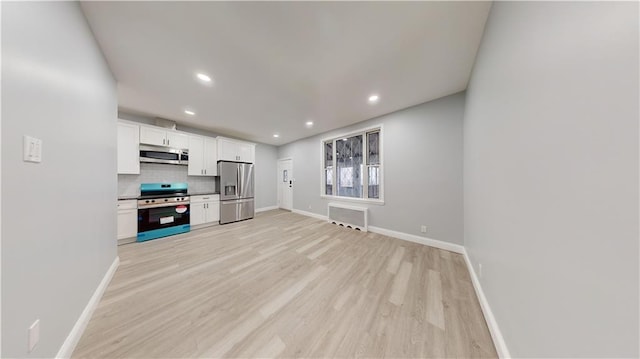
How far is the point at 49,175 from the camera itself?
1.05 m

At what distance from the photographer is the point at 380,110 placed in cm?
335

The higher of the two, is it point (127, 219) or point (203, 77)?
point (203, 77)

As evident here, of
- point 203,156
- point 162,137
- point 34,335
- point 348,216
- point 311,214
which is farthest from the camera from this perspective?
point 311,214

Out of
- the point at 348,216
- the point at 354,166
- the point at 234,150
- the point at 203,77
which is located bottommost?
the point at 348,216

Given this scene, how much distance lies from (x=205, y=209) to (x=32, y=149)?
3543 mm

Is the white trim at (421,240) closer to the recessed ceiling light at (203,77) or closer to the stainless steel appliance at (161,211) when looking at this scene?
the recessed ceiling light at (203,77)

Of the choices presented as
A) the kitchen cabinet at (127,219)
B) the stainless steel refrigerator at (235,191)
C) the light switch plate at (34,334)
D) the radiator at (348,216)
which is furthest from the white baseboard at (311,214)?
the light switch plate at (34,334)

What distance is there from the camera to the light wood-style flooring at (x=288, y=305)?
4.08 ft

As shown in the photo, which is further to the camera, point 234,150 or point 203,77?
point 234,150

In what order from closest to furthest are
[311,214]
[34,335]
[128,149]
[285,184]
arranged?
1. [34,335]
2. [128,149]
3. [311,214]
4. [285,184]

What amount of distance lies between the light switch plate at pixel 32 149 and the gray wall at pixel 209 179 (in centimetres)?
342

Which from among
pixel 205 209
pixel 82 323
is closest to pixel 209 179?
pixel 205 209

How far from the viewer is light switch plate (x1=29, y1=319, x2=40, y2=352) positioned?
0.89 metres

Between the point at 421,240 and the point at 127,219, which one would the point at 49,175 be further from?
the point at 421,240
